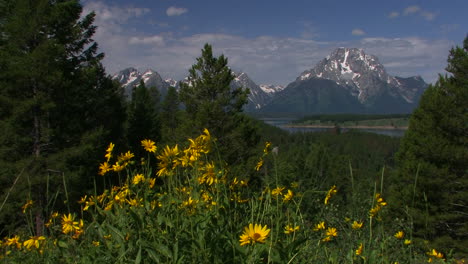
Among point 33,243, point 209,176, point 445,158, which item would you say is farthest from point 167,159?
point 445,158

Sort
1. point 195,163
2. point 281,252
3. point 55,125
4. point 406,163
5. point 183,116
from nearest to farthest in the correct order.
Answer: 1. point 281,252
2. point 195,163
3. point 55,125
4. point 406,163
5. point 183,116

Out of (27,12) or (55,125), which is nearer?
(27,12)

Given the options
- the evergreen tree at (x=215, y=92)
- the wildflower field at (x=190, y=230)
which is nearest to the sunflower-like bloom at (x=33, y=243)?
the wildflower field at (x=190, y=230)

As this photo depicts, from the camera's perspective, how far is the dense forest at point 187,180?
1.83m

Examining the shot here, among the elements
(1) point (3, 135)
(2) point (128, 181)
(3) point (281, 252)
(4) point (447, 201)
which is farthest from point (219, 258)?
(4) point (447, 201)

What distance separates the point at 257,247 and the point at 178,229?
0.46m

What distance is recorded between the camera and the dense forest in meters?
1.83

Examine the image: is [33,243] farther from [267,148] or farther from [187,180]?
[267,148]

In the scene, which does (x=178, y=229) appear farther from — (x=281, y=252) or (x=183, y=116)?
(x=183, y=116)

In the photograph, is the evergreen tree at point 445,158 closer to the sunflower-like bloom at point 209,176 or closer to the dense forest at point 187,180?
the dense forest at point 187,180

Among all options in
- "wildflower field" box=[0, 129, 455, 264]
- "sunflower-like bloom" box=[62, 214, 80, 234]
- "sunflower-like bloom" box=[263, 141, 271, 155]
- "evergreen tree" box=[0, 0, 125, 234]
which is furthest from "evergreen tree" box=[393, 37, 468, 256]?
"sunflower-like bloom" box=[62, 214, 80, 234]

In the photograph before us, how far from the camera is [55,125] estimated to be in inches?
539

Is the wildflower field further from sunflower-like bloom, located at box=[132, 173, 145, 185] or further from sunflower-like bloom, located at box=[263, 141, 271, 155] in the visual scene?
sunflower-like bloom, located at box=[263, 141, 271, 155]

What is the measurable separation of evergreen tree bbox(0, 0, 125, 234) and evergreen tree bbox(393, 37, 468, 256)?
45.6 ft
